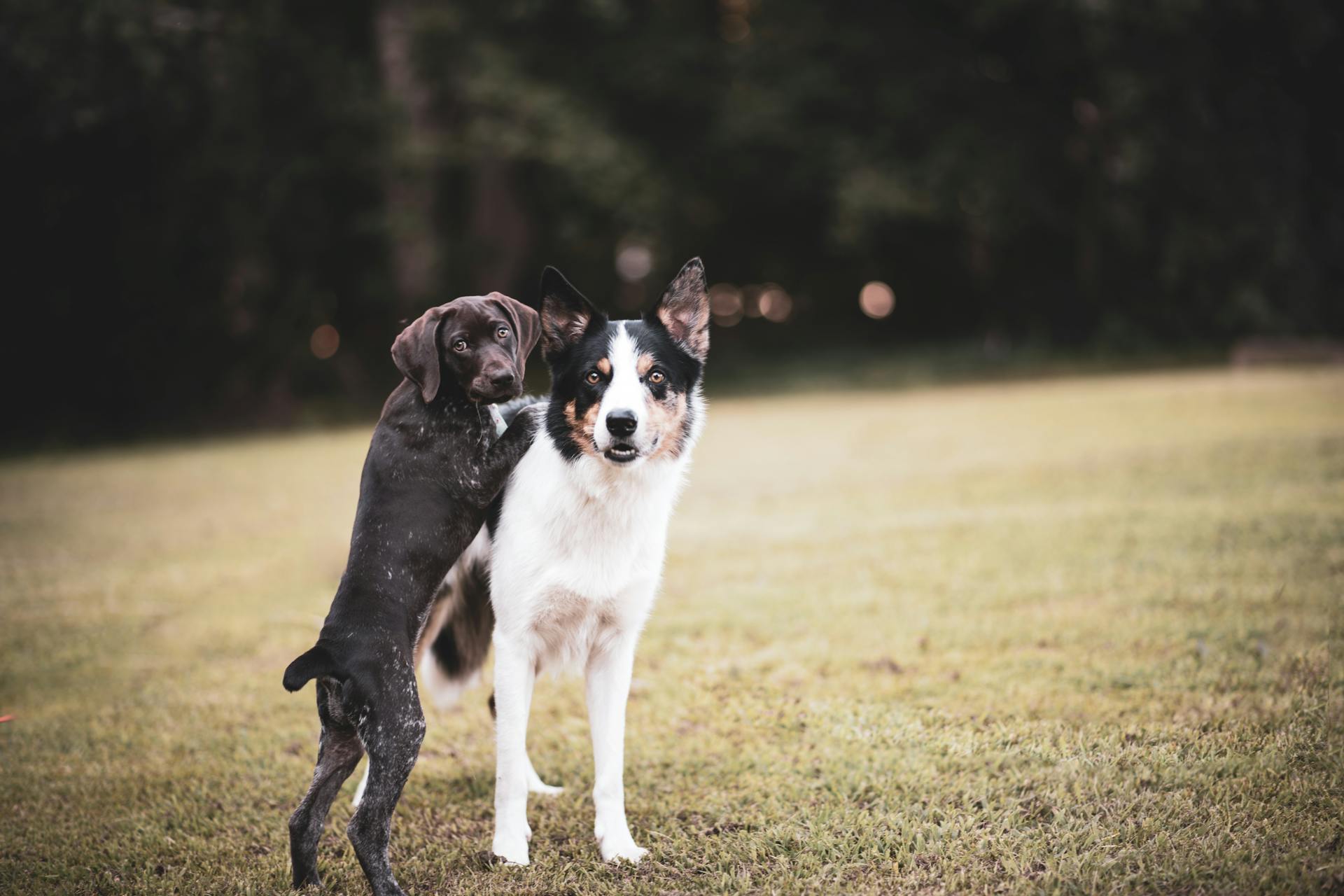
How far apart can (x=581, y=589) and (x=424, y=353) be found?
1.00 metres

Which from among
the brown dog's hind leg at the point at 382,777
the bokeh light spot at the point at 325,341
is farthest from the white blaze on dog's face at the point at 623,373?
the bokeh light spot at the point at 325,341

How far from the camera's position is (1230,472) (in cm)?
907

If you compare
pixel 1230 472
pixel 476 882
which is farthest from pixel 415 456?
pixel 1230 472

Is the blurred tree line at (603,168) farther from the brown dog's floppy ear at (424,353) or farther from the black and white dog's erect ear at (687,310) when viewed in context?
the black and white dog's erect ear at (687,310)

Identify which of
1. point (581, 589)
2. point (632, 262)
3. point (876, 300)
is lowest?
point (581, 589)

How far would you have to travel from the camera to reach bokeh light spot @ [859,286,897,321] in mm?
28031

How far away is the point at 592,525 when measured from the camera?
3.58m

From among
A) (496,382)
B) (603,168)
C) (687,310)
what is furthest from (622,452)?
(603,168)

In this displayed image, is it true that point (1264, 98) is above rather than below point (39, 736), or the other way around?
above

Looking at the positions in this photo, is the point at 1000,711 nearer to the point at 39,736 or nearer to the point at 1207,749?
the point at 1207,749

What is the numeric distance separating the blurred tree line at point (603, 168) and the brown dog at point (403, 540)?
52.6ft

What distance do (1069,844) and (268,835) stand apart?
9.67ft

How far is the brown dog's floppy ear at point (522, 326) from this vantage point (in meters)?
3.63

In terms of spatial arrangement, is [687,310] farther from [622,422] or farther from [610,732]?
[610,732]
